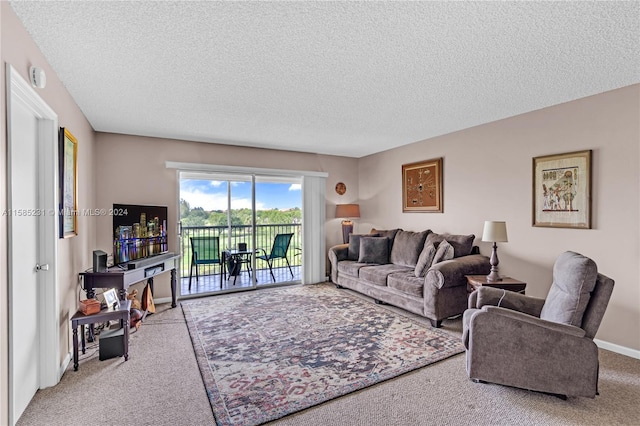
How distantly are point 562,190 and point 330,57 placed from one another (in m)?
2.77

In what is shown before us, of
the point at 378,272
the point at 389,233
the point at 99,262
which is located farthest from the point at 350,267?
the point at 99,262

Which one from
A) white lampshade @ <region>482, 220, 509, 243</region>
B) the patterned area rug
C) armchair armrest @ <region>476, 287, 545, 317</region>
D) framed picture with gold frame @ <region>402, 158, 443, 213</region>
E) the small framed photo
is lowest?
the patterned area rug

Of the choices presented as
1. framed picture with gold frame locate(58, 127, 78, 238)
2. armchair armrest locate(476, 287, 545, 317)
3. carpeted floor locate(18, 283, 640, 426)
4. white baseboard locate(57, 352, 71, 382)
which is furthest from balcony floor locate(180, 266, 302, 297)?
armchair armrest locate(476, 287, 545, 317)

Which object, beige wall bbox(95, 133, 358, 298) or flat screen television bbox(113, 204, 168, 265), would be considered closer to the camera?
flat screen television bbox(113, 204, 168, 265)

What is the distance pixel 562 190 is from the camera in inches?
130

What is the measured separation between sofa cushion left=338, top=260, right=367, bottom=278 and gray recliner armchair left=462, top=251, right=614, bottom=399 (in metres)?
2.54

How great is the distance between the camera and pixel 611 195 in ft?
9.72

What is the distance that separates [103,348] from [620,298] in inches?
185

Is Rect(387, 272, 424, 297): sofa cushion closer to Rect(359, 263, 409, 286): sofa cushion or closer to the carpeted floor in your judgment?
Rect(359, 263, 409, 286): sofa cushion

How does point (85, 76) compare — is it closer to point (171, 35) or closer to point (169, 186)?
point (171, 35)

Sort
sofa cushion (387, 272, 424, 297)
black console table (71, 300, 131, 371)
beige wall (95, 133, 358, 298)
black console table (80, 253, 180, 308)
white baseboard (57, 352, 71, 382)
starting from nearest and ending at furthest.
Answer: white baseboard (57, 352, 71, 382)
black console table (71, 300, 131, 371)
black console table (80, 253, 180, 308)
sofa cushion (387, 272, 424, 297)
beige wall (95, 133, 358, 298)

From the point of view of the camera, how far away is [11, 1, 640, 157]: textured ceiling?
1768mm

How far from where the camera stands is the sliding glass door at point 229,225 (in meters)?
5.36

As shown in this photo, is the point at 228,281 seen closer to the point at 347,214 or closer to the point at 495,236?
the point at 347,214
